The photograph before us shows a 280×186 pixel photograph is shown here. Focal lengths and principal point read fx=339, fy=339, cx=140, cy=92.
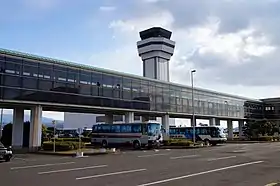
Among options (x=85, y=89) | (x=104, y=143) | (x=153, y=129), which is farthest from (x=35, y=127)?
(x=153, y=129)

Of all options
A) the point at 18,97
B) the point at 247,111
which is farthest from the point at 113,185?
the point at 247,111

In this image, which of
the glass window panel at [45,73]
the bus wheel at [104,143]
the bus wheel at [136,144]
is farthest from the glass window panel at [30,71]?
the bus wheel at [136,144]

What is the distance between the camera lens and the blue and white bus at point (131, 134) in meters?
37.2

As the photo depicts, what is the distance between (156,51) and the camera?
118 m

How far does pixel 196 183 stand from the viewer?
1095cm

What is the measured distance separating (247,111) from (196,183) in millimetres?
71651

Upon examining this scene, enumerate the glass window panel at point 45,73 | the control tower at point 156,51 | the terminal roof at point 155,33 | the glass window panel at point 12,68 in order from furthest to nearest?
the terminal roof at point 155,33 < the control tower at point 156,51 < the glass window panel at point 45,73 < the glass window panel at point 12,68

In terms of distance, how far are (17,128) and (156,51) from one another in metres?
83.9

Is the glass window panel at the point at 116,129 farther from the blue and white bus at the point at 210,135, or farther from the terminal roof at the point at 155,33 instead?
the terminal roof at the point at 155,33

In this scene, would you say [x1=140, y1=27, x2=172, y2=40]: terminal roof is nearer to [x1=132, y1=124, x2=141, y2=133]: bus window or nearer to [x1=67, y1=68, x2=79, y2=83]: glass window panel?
[x1=67, y1=68, x2=79, y2=83]: glass window panel

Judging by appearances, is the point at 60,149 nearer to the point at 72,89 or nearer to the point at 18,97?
the point at 18,97

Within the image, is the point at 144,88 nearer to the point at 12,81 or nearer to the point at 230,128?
the point at 12,81

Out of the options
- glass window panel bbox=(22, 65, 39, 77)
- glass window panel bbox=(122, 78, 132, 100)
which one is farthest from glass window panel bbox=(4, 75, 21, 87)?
glass window panel bbox=(122, 78, 132, 100)

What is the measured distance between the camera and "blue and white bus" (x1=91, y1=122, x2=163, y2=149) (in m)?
37.2
